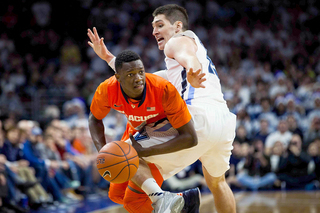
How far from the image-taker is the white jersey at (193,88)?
11.8 feet

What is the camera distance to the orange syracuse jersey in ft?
10.5

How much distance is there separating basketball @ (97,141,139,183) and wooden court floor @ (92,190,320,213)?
3395mm

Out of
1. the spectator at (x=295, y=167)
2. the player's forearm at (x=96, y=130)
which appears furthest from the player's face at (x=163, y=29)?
the spectator at (x=295, y=167)

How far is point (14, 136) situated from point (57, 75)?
6202mm

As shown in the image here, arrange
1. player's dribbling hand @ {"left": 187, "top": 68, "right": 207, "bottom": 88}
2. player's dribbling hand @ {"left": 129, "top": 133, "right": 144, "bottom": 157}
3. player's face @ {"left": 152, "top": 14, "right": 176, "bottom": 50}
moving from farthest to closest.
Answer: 1. player's face @ {"left": 152, "top": 14, "right": 176, "bottom": 50}
2. player's dribbling hand @ {"left": 129, "top": 133, "right": 144, "bottom": 157}
3. player's dribbling hand @ {"left": 187, "top": 68, "right": 207, "bottom": 88}

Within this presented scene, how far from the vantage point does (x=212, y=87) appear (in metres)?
3.63

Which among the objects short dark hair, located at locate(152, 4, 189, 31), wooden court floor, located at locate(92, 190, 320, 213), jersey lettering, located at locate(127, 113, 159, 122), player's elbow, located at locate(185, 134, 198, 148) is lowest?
wooden court floor, located at locate(92, 190, 320, 213)

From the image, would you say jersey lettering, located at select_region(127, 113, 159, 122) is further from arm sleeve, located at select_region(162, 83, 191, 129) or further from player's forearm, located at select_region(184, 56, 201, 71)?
player's forearm, located at select_region(184, 56, 201, 71)

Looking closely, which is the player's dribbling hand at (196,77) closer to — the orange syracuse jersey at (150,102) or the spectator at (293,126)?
the orange syracuse jersey at (150,102)

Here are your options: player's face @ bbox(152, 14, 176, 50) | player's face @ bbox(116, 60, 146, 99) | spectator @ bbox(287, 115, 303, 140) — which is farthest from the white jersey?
spectator @ bbox(287, 115, 303, 140)

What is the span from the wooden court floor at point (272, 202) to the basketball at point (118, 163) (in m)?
3.39

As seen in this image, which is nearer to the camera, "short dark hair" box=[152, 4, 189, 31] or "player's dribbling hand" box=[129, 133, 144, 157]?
"player's dribbling hand" box=[129, 133, 144, 157]

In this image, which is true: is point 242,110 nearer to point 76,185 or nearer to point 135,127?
point 76,185

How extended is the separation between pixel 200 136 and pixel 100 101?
0.94 m
